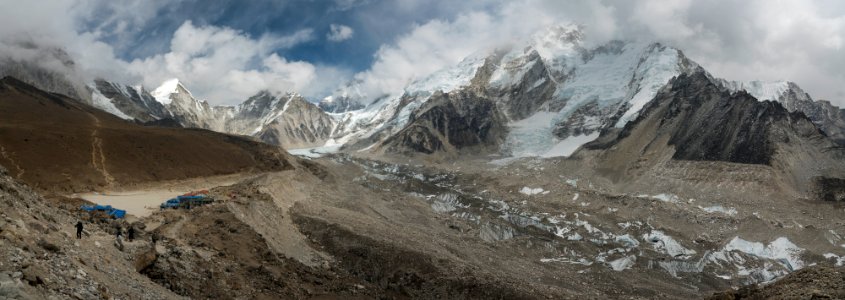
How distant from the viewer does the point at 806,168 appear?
149375mm

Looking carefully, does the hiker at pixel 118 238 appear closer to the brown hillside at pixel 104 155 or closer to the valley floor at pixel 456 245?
the valley floor at pixel 456 245

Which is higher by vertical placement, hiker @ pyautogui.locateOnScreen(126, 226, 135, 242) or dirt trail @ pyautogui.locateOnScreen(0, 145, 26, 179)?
dirt trail @ pyautogui.locateOnScreen(0, 145, 26, 179)

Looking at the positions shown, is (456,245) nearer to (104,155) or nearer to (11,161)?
(104,155)

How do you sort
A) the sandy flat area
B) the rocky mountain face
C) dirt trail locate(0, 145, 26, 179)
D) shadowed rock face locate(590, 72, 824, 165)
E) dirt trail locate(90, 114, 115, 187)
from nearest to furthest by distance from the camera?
the sandy flat area < dirt trail locate(0, 145, 26, 179) < dirt trail locate(90, 114, 115, 187) < the rocky mountain face < shadowed rock face locate(590, 72, 824, 165)

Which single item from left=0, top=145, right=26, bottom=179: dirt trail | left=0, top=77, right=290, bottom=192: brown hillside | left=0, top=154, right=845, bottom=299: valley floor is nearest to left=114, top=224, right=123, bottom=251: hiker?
left=0, top=154, right=845, bottom=299: valley floor

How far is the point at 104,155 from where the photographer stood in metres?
83.9

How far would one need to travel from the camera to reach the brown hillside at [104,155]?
7031 centimetres

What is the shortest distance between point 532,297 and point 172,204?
3330 cm

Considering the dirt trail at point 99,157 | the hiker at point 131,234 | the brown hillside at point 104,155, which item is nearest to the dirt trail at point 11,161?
the brown hillside at point 104,155

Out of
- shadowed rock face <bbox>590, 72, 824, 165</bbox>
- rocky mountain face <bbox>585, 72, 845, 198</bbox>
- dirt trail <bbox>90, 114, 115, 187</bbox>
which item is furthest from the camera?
shadowed rock face <bbox>590, 72, 824, 165</bbox>

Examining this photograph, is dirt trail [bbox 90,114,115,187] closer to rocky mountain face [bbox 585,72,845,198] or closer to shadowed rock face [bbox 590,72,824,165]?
rocky mountain face [bbox 585,72,845,198]

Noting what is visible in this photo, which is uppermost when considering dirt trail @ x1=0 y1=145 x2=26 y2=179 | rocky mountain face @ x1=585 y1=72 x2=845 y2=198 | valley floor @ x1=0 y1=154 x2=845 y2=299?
rocky mountain face @ x1=585 y1=72 x2=845 y2=198

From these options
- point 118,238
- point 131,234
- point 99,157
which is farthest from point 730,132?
point 118,238

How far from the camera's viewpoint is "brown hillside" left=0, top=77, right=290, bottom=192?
70312mm
